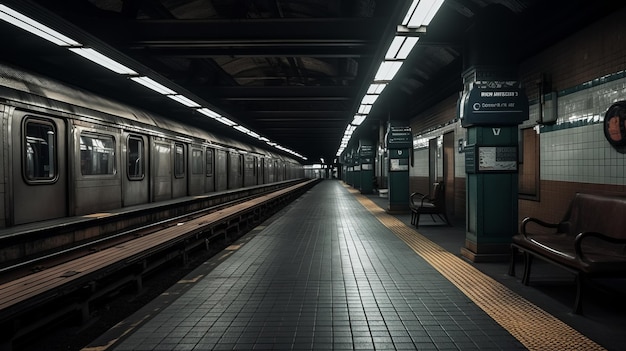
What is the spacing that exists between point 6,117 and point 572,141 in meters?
7.16

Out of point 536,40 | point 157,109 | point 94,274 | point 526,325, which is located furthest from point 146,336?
point 157,109

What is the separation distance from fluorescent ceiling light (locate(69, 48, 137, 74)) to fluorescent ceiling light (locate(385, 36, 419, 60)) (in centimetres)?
369

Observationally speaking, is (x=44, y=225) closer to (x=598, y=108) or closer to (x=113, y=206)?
(x=113, y=206)

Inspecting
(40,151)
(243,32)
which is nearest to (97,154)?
(40,151)

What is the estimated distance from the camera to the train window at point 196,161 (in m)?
10.5

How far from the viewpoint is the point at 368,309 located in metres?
3.42

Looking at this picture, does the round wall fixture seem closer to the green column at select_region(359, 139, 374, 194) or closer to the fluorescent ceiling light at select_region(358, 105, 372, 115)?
the fluorescent ceiling light at select_region(358, 105, 372, 115)

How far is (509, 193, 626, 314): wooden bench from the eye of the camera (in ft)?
10.1

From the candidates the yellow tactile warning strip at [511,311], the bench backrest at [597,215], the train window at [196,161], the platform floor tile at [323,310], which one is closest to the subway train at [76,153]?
the train window at [196,161]

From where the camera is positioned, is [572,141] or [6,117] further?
[572,141]

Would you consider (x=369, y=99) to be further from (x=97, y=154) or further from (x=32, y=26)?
(x=32, y=26)

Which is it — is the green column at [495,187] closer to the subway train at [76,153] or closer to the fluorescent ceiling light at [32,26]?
the fluorescent ceiling light at [32,26]

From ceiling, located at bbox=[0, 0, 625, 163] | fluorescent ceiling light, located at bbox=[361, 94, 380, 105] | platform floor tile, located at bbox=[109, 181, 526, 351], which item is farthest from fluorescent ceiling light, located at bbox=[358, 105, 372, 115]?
platform floor tile, located at bbox=[109, 181, 526, 351]

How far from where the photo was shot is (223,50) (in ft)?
18.9
